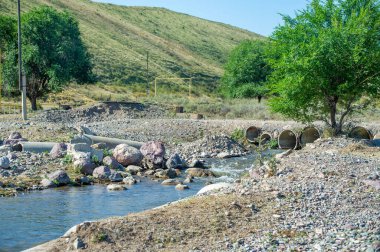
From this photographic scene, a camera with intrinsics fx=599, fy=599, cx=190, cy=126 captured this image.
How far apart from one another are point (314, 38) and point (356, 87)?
263 centimetres

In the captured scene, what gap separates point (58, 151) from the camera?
862 inches

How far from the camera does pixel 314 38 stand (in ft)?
77.6

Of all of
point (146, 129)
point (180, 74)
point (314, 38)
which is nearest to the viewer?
point (314, 38)

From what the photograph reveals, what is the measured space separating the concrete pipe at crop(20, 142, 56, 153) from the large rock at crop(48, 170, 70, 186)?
4460 mm

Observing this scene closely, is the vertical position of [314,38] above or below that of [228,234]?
above

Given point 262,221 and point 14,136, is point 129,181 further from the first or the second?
point 262,221

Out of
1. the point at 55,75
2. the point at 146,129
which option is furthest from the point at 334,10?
the point at 55,75

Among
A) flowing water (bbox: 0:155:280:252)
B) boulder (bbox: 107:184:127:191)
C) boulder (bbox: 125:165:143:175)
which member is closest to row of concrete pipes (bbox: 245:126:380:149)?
boulder (bbox: 125:165:143:175)

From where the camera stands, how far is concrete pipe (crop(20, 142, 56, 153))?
2270cm

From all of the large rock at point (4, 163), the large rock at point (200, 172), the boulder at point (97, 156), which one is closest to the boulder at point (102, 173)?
the boulder at point (97, 156)

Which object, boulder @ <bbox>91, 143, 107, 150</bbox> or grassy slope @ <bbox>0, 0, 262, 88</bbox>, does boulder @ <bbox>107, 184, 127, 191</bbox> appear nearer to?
boulder @ <bbox>91, 143, 107, 150</bbox>

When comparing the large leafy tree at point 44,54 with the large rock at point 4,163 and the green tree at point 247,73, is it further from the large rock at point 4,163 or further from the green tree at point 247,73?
the large rock at point 4,163

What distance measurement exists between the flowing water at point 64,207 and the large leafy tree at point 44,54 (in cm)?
2414

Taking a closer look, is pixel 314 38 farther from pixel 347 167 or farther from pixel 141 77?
pixel 141 77
